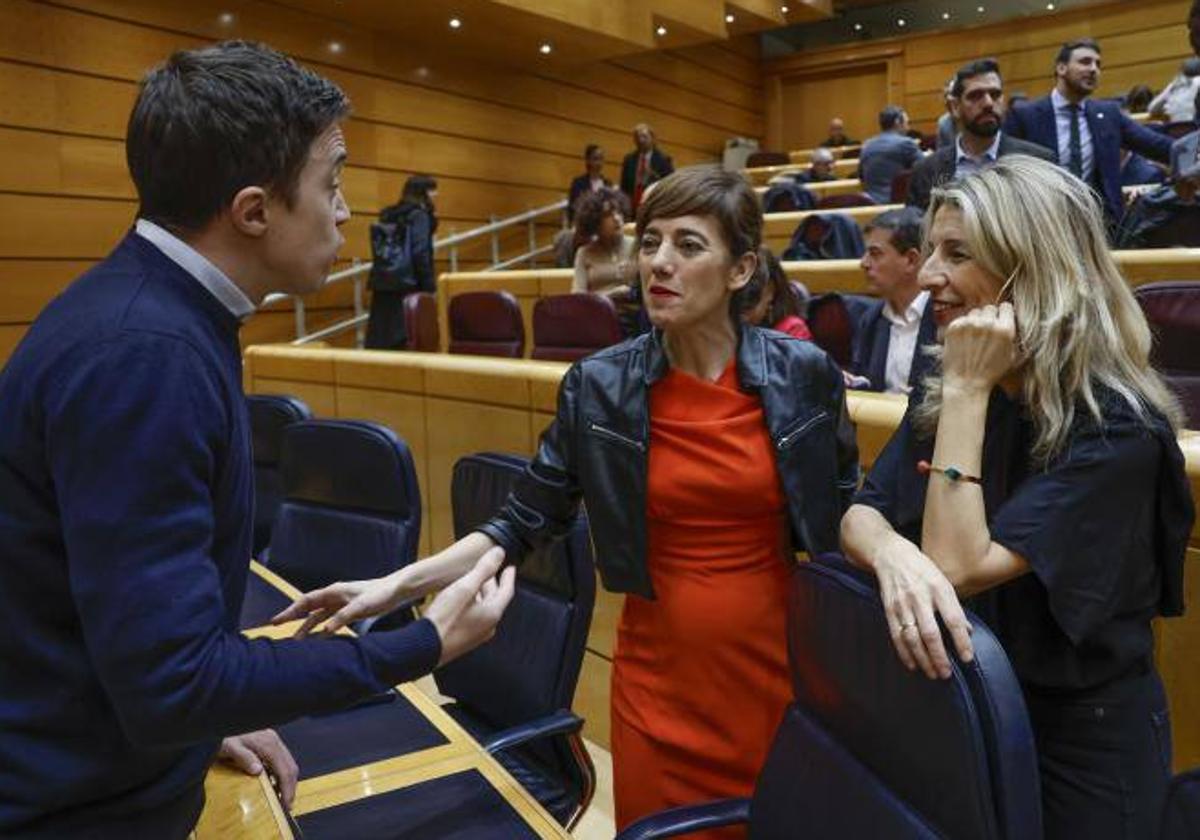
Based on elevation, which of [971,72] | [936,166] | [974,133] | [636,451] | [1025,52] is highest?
[1025,52]

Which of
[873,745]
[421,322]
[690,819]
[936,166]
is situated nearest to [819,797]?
[873,745]

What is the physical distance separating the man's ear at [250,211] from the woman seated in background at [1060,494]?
0.73m

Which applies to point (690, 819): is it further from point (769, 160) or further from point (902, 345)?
point (769, 160)

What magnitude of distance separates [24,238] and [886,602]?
6744 millimetres

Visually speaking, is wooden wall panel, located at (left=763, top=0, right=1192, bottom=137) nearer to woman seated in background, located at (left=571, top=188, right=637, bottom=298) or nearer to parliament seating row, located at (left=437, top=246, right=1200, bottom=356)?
parliament seating row, located at (left=437, top=246, right=1200, bottom=356)

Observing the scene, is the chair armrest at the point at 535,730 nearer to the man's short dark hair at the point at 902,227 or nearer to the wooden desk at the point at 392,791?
the wooden desk at the point at 392,791

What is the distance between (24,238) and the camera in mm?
6426

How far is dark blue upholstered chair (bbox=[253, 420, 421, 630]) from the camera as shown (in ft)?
7.84

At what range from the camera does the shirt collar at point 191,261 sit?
949 mm

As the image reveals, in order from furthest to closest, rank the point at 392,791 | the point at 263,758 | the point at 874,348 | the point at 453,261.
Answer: the point at 453,261
the point at 874,348
the point at 392,791
the point at 263,758

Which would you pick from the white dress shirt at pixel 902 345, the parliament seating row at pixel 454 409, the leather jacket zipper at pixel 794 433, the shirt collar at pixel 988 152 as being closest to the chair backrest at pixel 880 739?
the leather jacket zipper at pixel 794 433

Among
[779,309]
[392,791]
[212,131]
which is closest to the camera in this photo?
[212,131]

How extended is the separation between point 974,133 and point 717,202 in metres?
2.55

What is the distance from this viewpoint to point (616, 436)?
5.29 ft
